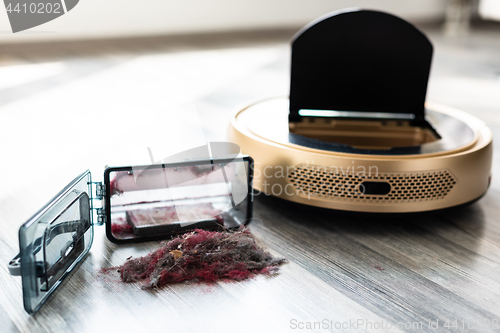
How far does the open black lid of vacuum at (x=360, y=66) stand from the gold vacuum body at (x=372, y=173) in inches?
5.1

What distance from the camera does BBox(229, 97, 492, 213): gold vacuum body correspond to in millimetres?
1078

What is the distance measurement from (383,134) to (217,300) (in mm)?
692

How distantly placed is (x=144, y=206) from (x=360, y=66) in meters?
0.64

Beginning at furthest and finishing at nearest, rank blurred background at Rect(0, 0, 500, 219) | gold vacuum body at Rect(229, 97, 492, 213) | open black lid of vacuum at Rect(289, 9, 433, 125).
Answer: blurred background at Rect(0, 0, 500, 219) < open black lid of vacuum at Rect(289, 9, 433, 125) < gold vacuum body at Rect(229, 97, 492, 213)

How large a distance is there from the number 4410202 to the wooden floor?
0.69 meters

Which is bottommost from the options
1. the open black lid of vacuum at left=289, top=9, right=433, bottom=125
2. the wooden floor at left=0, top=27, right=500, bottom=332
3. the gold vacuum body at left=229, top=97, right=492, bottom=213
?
the wooden floor at left=0, top=27, right=500, bottom=332

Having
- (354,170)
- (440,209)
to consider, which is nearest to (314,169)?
(354,170)

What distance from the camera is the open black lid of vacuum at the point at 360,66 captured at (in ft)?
4.00

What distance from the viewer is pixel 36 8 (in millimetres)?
2693

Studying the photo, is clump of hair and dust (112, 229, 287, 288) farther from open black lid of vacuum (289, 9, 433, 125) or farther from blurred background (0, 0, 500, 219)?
open black lid of vacuum (289, 9, 433, 125)

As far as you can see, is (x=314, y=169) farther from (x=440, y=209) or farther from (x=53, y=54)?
(x=53, y=54)

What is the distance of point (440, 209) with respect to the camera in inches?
44.6

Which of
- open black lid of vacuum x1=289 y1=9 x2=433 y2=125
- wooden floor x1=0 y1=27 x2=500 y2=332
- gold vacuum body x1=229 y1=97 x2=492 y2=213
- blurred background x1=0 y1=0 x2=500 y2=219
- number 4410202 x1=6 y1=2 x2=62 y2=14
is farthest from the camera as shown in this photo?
number 4410202 x1=6 y1=2 x2=62 y2=14

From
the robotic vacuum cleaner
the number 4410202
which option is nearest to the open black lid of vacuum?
the robotic vacuum cleaner
